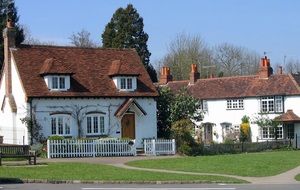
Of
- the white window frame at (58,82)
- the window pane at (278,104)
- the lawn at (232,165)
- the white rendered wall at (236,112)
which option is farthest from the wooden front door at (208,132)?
the lawn at (232,165)

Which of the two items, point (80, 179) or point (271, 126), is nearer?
point (80, 179)

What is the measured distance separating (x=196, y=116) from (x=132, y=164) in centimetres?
1830

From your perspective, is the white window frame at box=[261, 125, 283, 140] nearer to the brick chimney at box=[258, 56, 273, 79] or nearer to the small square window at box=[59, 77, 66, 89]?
the brick chimney at box=[258, 56, 273, 79]

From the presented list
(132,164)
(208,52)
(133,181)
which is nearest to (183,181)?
(133,181)

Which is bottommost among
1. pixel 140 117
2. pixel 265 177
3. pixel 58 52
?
pixel 265 177

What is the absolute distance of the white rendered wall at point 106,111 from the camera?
4106cm

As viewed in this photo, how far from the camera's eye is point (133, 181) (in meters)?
22.8

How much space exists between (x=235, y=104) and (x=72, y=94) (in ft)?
74.7

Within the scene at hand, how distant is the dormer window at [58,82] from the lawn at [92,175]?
46.3ft

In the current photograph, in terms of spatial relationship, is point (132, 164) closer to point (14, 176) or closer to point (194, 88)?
point (14, 176)

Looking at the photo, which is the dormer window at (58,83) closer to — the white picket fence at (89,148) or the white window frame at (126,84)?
the white window frame at (126,84)

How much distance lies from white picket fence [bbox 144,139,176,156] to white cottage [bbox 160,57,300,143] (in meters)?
17.7

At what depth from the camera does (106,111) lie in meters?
43.4

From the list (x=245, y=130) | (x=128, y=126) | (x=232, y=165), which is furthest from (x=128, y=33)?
(x=232, y=165)
